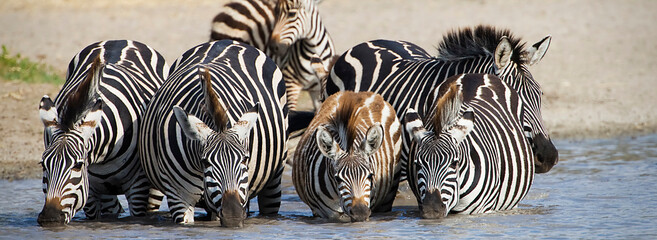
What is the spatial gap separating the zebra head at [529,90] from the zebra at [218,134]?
7.14 ft

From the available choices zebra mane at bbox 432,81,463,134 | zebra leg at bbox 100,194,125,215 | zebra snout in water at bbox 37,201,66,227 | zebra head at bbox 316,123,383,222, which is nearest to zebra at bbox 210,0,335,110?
zebra leg at bbox 100,194,125,215

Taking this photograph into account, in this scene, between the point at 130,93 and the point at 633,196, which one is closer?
the point at 130,93

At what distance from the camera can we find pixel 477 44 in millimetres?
8688

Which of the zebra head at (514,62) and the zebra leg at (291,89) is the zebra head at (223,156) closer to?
the zebra head at (514,62)

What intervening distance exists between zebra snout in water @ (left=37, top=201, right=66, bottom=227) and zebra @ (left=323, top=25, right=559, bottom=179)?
3124mm

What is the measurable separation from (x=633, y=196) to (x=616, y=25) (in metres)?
12.8

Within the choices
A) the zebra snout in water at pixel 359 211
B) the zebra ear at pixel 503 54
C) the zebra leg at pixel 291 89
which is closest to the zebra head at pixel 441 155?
the zebra snout in water at pixel 359 211

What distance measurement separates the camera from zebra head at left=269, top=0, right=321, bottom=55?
41.2 feet

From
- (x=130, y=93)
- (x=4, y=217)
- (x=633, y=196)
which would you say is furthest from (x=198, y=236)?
(x=633, y=196)

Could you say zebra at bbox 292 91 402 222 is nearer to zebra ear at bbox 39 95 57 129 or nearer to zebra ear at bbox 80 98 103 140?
zebra ear at bbox 80 98 103 140

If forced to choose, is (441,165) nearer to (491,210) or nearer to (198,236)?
(491,210)

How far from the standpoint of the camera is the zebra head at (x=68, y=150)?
22.6 feet

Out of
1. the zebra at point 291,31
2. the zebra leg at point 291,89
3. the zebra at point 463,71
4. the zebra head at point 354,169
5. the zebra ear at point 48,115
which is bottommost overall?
the zebra head at point 354,169

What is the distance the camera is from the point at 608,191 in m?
9.28
